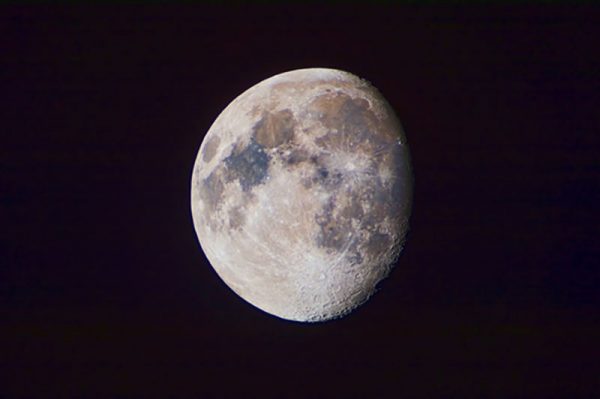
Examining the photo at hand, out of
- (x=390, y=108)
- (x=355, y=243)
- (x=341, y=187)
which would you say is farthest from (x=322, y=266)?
(x=390, y=108)

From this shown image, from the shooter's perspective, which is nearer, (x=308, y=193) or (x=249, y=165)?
(x=308, y=193)

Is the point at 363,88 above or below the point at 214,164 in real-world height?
above

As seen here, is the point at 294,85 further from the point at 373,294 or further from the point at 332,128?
the point at 373,294

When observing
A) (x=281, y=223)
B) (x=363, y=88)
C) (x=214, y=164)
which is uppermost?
(x=363, y=88)

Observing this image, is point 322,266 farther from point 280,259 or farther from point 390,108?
point 390,108

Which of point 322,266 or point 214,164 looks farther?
point 214,164

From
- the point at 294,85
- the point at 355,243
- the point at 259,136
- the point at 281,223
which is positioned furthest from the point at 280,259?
the point at 294,85
